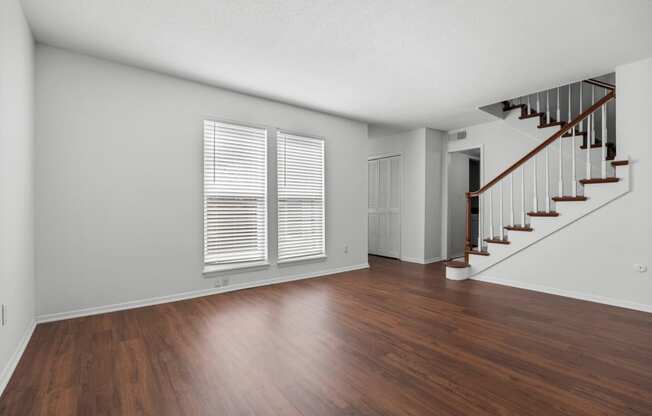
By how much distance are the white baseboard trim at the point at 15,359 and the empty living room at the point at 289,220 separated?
0.03 metres

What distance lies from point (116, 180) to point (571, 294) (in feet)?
18.8

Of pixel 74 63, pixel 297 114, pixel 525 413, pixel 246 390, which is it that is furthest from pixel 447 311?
pixel 74 63

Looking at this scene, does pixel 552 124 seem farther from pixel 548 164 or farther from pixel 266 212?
pixel 266 212

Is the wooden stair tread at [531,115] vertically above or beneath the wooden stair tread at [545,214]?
above

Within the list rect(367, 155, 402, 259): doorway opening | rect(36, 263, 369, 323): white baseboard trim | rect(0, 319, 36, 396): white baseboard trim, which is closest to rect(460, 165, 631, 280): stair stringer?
rect(367, 155, 402, 259): doorway opening

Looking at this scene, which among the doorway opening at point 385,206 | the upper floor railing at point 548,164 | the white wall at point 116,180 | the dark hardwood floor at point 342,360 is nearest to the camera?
the dark hardwood floor at point 342,360

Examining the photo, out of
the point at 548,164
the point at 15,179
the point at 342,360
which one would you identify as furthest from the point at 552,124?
the point at 15,179

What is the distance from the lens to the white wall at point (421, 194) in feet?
20.4

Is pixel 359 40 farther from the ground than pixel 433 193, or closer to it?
farther from the ground

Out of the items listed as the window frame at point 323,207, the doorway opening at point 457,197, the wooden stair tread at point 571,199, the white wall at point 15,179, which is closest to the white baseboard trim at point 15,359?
the white wall at point 15,179

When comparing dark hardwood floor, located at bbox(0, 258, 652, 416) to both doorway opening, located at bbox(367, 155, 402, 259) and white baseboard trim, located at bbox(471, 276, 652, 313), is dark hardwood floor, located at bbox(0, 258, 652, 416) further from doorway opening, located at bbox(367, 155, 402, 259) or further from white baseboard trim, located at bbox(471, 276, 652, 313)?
doorway opening, located at bbox(367, 155, 402, 259)

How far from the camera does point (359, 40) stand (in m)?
2.92

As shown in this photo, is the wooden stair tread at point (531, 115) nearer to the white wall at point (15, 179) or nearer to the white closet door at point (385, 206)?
the white closet door at point (385, 206)

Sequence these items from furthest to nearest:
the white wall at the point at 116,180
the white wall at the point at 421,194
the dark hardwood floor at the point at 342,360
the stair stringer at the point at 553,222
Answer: the white wall at the point at 421,194, the stair stringer at the point at 553,222, the white wall at the point at 116,180, the dark hardwood floor at the point at 342,360
